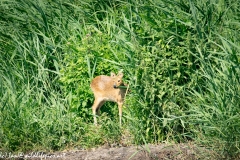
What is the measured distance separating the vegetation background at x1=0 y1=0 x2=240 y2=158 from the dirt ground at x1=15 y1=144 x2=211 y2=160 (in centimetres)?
18

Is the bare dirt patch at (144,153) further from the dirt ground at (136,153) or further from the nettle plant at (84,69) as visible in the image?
the nettle plant at (84,69)

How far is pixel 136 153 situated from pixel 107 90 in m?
1.69

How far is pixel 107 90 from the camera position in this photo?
945 centimetres

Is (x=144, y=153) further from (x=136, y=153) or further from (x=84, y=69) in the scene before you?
(x=84, y=69)

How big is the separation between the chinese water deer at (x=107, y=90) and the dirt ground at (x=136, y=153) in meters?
0.88

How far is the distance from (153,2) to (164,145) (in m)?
2.29

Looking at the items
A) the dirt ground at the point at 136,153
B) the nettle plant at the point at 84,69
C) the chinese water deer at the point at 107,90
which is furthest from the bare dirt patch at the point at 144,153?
the nettle plant at the point at 84,69

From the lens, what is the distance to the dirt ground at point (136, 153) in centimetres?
774

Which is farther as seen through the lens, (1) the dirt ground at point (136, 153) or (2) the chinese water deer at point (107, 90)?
(2) the chinese water deer at point (107, 90)

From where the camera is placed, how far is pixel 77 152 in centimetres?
855

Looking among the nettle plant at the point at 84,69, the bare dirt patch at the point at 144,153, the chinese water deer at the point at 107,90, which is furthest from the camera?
the nettle plant at the point at 84,69

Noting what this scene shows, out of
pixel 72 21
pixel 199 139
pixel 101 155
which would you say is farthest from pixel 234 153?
pixel 72 21

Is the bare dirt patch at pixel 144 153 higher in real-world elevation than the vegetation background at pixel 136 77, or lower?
lower

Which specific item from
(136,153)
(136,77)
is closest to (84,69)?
(136,77)
